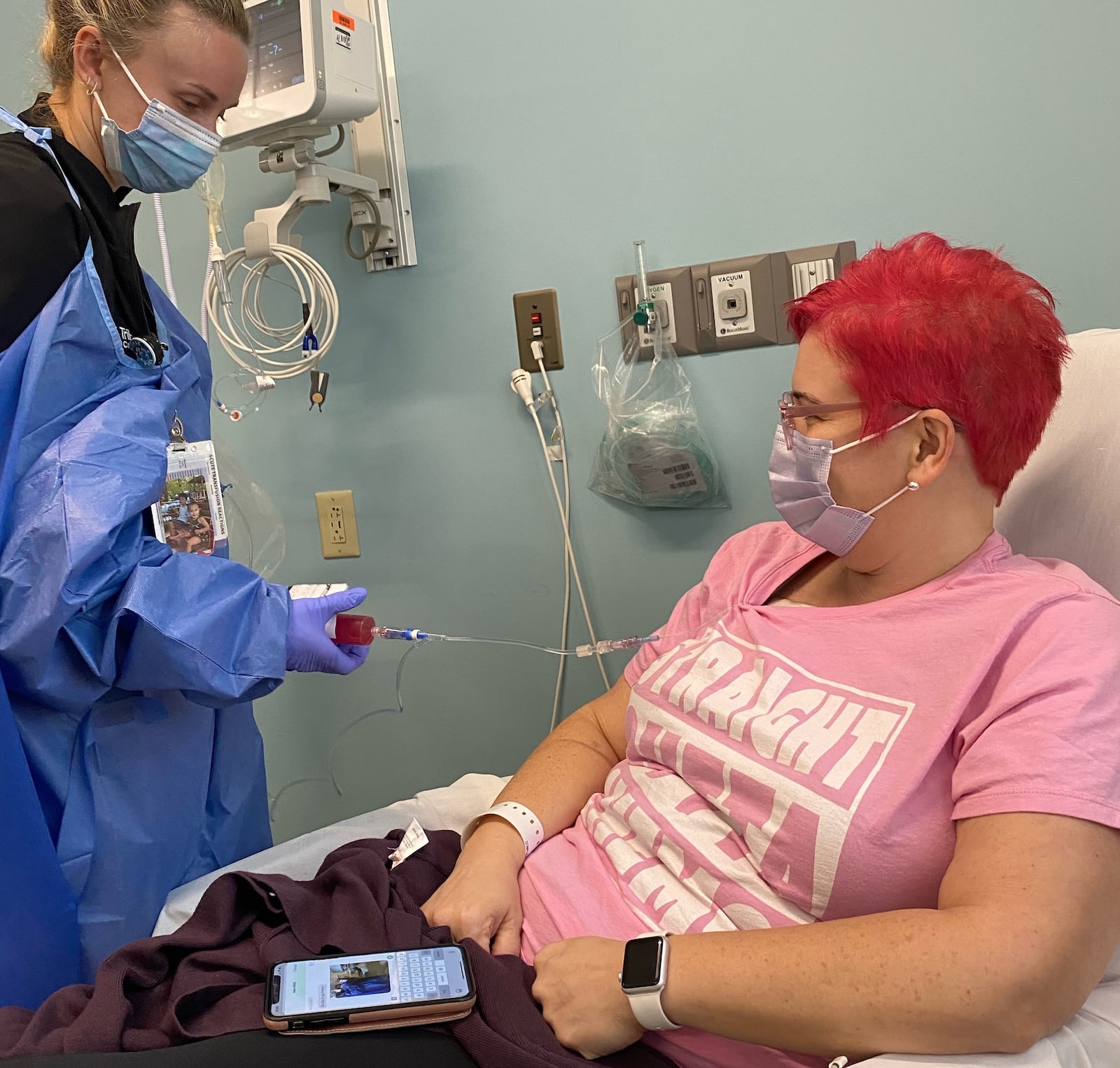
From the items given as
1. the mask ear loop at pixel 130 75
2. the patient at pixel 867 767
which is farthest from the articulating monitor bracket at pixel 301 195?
the patient at pixel 867 767

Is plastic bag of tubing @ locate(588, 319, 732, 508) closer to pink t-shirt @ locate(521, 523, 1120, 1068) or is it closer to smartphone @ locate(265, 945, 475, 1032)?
pink t-shirt @ locate(521, 523, 1120, 1068)

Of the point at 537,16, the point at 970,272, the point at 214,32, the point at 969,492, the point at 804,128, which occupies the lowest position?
the point at 969,492

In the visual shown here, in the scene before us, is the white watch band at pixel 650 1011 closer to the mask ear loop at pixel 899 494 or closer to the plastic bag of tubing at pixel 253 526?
the mask ear loop at pixel 899 494

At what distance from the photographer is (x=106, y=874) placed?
1296mm

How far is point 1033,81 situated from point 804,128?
34 centimetres

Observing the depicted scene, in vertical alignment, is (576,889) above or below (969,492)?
below

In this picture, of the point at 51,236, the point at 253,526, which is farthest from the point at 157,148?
the point at 253,526

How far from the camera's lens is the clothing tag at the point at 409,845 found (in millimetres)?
1290

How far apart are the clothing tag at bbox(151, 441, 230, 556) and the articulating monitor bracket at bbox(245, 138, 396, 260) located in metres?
0.52

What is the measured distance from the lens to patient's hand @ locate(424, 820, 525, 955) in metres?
1.14

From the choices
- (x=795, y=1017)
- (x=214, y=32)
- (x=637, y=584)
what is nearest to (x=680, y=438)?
(x=637, y=584)

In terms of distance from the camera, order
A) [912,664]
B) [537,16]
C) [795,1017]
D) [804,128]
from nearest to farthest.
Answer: [795,1017] → [912,664] → [804,128] → [537,16]

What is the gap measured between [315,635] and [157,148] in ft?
Answer: 2.27

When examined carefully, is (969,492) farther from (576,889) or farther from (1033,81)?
(1033,81)
